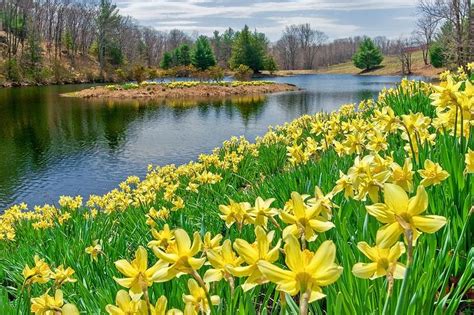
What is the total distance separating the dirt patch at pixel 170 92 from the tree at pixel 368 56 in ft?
141

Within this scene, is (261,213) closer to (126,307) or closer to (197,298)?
(197,298)

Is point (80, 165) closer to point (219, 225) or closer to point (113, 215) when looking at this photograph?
point (113, 215)

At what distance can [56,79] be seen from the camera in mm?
50156

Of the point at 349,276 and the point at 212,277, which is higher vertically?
the point at 212,277

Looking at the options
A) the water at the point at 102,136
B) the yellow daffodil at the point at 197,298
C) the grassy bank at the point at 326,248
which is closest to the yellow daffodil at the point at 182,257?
the grassy bank at the point at 326,248

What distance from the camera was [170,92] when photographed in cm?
3456

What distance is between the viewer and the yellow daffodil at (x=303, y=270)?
701 millimetres

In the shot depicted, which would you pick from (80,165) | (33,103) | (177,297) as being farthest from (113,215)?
(33,103)

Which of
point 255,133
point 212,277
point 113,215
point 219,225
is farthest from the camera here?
point 255,133

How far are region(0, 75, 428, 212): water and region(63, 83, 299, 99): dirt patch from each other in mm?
3147

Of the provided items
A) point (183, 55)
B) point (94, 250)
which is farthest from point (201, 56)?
point (94, 250)

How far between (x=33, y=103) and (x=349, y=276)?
30.5 m

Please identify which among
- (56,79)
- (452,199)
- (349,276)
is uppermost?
(56,79)

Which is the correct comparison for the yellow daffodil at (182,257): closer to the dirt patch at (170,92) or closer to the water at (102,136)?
the water at (102,136)
